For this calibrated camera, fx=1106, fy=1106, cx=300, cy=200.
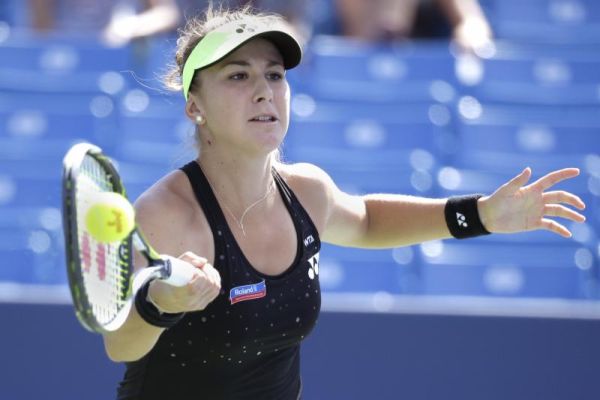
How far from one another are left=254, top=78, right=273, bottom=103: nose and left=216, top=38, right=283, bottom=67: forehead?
0.23 feet

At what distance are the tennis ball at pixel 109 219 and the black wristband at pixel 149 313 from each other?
0.26 m

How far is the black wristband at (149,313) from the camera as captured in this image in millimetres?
2455

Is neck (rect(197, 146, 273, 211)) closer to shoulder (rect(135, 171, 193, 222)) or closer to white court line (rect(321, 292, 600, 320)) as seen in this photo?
shoulder (rect(135, 171, 193, 222))

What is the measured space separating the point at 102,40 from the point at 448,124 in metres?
2.02

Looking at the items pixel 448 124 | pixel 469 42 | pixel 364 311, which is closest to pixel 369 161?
pixel 448 124

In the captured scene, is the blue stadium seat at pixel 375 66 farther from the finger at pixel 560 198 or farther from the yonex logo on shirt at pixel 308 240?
the yonex logo on shirt at pixel 308 240

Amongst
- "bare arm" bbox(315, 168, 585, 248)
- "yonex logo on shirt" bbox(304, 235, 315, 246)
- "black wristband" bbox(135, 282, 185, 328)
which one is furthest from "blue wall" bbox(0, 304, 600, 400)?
"black wristband" bbox(135, 282, 185, 328)

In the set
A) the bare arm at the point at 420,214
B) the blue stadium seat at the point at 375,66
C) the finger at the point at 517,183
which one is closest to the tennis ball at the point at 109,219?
the bare arm at the point at 420,214

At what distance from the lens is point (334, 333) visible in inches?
161

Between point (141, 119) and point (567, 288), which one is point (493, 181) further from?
point (141, 119)

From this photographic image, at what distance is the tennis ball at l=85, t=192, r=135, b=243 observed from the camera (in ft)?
7.20

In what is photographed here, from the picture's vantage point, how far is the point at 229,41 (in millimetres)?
2832

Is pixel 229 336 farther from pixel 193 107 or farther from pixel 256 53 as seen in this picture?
pixel 256 53

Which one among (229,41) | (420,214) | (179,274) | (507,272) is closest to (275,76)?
(229,41)
